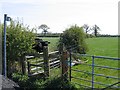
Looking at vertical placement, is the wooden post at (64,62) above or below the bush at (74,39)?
below

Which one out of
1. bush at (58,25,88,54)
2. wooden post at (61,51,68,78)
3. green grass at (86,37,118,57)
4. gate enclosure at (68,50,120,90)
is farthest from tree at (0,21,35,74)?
green grass at (86,37,118,57)

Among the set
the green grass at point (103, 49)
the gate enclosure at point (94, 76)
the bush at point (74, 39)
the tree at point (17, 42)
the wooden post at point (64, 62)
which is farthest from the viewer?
the green grass at point (103, 49)

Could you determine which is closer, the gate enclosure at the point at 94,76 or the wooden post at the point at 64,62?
the gate enclosure at the point at 94,76

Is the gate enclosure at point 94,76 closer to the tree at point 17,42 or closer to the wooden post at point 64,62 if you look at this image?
the wooden post at point 64,62

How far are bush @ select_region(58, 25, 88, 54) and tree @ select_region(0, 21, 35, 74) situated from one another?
327 inches

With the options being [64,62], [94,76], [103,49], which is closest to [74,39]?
[94,76]

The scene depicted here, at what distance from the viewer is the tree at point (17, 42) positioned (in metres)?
11.5

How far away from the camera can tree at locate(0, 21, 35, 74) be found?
11.5 metres

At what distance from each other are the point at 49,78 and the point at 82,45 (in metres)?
10.8

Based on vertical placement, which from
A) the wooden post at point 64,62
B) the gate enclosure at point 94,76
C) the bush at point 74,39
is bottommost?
the gate enclosure at point 94,76

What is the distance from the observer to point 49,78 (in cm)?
1034

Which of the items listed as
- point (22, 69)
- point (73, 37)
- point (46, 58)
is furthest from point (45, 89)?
point (73, 37)

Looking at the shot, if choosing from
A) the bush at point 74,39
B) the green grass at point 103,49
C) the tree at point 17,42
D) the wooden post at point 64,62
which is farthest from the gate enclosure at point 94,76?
the green grass at point 103,49

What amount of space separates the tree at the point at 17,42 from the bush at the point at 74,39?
830 centimetres
